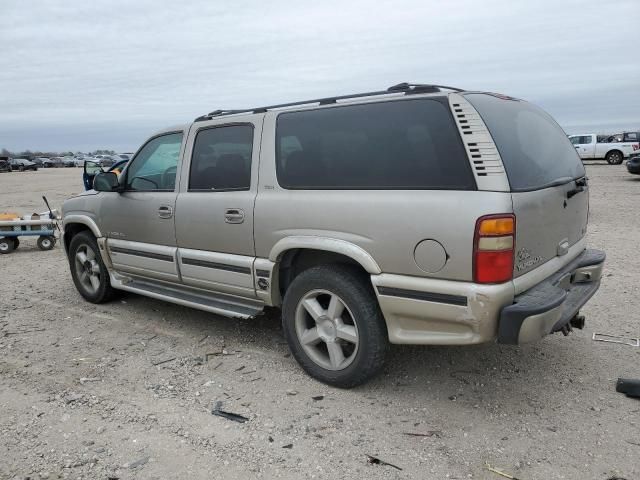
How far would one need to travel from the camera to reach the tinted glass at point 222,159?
3969 millimetres

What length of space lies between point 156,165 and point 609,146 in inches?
1075

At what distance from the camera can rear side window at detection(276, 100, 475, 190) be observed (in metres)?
2.97

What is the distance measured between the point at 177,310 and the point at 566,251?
148 inches

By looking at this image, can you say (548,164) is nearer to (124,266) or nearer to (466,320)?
(466,320)

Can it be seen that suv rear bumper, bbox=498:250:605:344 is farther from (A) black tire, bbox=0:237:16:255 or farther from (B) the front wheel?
(B) the front wheel

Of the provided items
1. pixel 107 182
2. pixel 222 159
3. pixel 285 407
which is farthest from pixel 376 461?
pixel 107 182

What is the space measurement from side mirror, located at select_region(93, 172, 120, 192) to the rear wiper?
3887mm

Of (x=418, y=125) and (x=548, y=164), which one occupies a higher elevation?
(x=418, y=125)

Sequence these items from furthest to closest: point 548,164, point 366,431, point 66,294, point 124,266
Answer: point 66,294 → point 124,266 → point 548,164 → point 366,431

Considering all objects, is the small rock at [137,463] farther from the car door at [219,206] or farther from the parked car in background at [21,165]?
the parked car in background at [21,165]

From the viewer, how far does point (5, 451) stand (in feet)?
9.56

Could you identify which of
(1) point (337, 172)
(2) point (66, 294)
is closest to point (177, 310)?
(2) point (66, 294)

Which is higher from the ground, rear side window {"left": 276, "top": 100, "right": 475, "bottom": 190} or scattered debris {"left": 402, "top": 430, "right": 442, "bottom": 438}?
rear side window {"left": 276, "top": 100, "right": 475, "bottom": 190}

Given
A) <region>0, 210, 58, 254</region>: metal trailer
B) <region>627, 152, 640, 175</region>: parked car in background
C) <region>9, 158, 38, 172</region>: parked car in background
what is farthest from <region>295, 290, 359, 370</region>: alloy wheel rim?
<region>9, 158, 38, 172</region>: parked car in background
